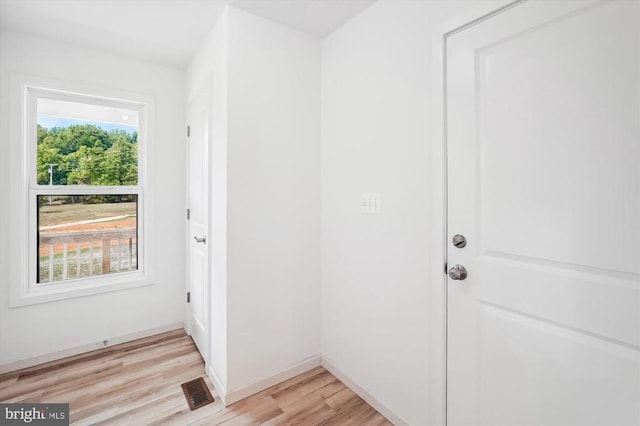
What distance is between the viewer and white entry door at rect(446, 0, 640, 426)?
0.96 metres

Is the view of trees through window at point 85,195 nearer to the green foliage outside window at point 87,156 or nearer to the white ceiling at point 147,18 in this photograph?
the green foliage outside window at point 87,156

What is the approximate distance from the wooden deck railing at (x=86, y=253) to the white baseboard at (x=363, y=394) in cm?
198

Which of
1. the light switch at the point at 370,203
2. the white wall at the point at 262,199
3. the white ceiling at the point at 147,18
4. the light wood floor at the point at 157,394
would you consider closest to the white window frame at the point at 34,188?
the white ceiling at the point at 147,18

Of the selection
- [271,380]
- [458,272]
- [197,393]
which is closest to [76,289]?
[197,393]

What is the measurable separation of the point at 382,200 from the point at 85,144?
2.51 metres

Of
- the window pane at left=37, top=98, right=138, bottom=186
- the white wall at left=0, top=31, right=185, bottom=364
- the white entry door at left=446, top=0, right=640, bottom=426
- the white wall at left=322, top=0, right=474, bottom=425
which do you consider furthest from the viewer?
the window pane at left=37, top=98, right=138, bottom=186

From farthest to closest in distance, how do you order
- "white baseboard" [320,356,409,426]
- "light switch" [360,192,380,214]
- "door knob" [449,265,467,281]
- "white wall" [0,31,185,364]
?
"white wall" [0,31,185,364]
"light switch" [360,192,380,214]
"white baseboard" [320,356,409,426]
"door knob" [449,265,467,281]

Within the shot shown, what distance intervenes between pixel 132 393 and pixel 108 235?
138 centimetres

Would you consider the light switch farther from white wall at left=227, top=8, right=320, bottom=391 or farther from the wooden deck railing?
the wooden deck railing

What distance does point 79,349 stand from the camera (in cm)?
244

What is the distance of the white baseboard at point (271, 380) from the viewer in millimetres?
1858

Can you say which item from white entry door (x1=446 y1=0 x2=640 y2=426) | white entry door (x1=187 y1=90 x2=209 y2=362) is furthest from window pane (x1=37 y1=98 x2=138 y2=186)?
white entry door (x1=446 y1=0 x2=640 y2=426)

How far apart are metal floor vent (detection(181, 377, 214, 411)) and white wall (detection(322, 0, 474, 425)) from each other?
854mm

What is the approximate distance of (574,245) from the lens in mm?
1052
